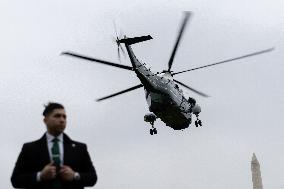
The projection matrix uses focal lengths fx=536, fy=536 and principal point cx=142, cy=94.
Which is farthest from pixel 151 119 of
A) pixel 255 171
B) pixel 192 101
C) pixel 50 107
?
pixel 255 171

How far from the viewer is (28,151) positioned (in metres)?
5.20

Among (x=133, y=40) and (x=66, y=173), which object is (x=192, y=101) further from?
(x=66, y=173)

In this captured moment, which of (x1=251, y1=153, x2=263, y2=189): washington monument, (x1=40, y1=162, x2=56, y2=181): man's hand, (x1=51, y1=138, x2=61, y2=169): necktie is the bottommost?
(x1=40, y1=162, x2=56, y2=181): man's hand

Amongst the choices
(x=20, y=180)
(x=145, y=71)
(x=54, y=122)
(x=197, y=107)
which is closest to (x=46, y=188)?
(x=20, y=180)

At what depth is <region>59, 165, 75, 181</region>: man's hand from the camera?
484 cm

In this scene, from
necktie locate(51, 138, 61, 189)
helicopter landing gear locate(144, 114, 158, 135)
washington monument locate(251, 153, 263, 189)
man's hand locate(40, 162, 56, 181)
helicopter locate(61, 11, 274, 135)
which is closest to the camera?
man's hand locate(40, 162, 56, 181)

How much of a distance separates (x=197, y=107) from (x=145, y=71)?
8138 millimetres

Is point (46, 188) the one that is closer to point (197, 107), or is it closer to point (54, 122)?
point (54, 122)

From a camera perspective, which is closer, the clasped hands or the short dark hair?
the clasped hands

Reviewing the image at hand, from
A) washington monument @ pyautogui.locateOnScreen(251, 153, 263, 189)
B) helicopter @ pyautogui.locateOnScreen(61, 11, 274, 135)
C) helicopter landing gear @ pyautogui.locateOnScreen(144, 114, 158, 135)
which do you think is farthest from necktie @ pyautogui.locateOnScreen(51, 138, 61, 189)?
washington monument @ pyautogui.locateOnScreen(251, 153, 263, 189)

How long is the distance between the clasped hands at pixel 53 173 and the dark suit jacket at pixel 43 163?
14cm

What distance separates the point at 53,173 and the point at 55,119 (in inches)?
22.8

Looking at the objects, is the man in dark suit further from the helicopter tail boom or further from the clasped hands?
the helicopter tail boom

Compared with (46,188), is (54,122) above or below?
above
